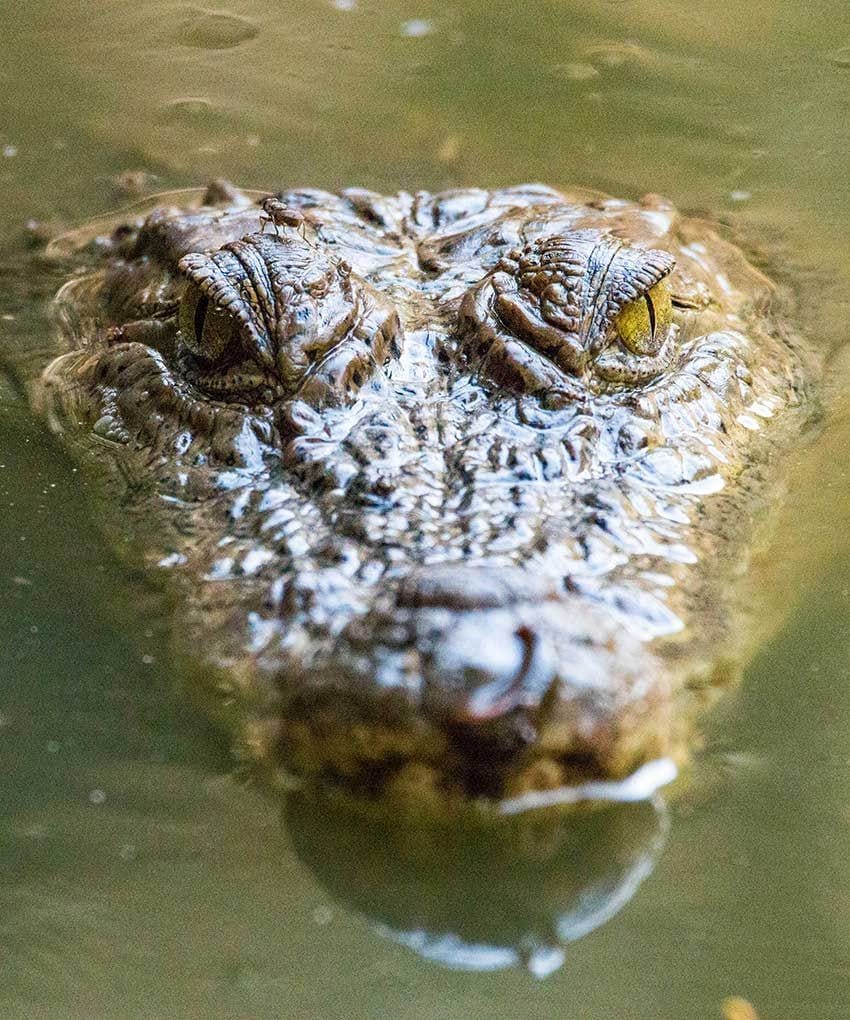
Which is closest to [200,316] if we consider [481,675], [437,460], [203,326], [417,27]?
[203,326]

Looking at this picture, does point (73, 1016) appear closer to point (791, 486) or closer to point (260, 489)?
point (260, 489)

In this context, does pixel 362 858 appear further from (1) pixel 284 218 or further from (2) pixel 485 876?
(1) pixel 284 218

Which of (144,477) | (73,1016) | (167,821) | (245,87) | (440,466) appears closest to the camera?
(73,1016)

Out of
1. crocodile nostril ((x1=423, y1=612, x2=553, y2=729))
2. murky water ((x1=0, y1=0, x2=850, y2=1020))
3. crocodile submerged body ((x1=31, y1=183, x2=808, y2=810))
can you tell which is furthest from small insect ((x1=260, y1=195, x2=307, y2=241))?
crocodile nostril ((x1=423, y1=612, x2=553, y2=729))

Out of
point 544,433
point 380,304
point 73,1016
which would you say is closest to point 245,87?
point 380,304

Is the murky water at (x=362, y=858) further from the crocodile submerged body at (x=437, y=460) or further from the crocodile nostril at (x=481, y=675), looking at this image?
the crocodile nostril at (x=481, y=675)

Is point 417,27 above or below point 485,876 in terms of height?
above

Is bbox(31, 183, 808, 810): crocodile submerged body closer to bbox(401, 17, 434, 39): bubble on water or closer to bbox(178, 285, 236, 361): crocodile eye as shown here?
bbox(178, 285, 236, 361): crocodile eye
